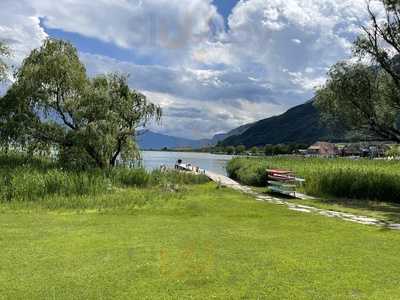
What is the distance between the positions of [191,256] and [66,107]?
18.3 m

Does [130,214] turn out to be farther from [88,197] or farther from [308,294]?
[308,294]

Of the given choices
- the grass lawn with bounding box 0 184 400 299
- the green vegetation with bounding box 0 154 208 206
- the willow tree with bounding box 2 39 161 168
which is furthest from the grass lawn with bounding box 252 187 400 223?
the willow tree with bounding box 2 39 161 168

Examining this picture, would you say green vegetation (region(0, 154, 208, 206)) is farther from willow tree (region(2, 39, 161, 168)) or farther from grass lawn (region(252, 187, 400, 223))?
grass lawn (region(252, 187, 400, 223))

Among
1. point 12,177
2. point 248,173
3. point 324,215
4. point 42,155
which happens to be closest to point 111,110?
point 42,155

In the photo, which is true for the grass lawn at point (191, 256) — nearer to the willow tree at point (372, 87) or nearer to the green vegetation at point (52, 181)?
the green vegetation at point (52, 181)

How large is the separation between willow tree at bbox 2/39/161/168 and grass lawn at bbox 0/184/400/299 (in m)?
9.93

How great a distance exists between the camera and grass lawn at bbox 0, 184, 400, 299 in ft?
20.2

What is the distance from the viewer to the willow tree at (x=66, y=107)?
22750 millimetres

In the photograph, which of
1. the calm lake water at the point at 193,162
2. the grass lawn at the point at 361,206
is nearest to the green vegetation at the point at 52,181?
the calm lake water at the point at 193,162

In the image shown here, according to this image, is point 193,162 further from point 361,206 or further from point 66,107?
point 361,206

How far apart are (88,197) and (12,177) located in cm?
362

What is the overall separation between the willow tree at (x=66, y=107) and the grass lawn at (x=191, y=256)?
993 cm

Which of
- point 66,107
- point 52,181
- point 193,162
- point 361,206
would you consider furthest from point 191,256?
point 193,162

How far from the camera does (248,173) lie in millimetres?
29109
